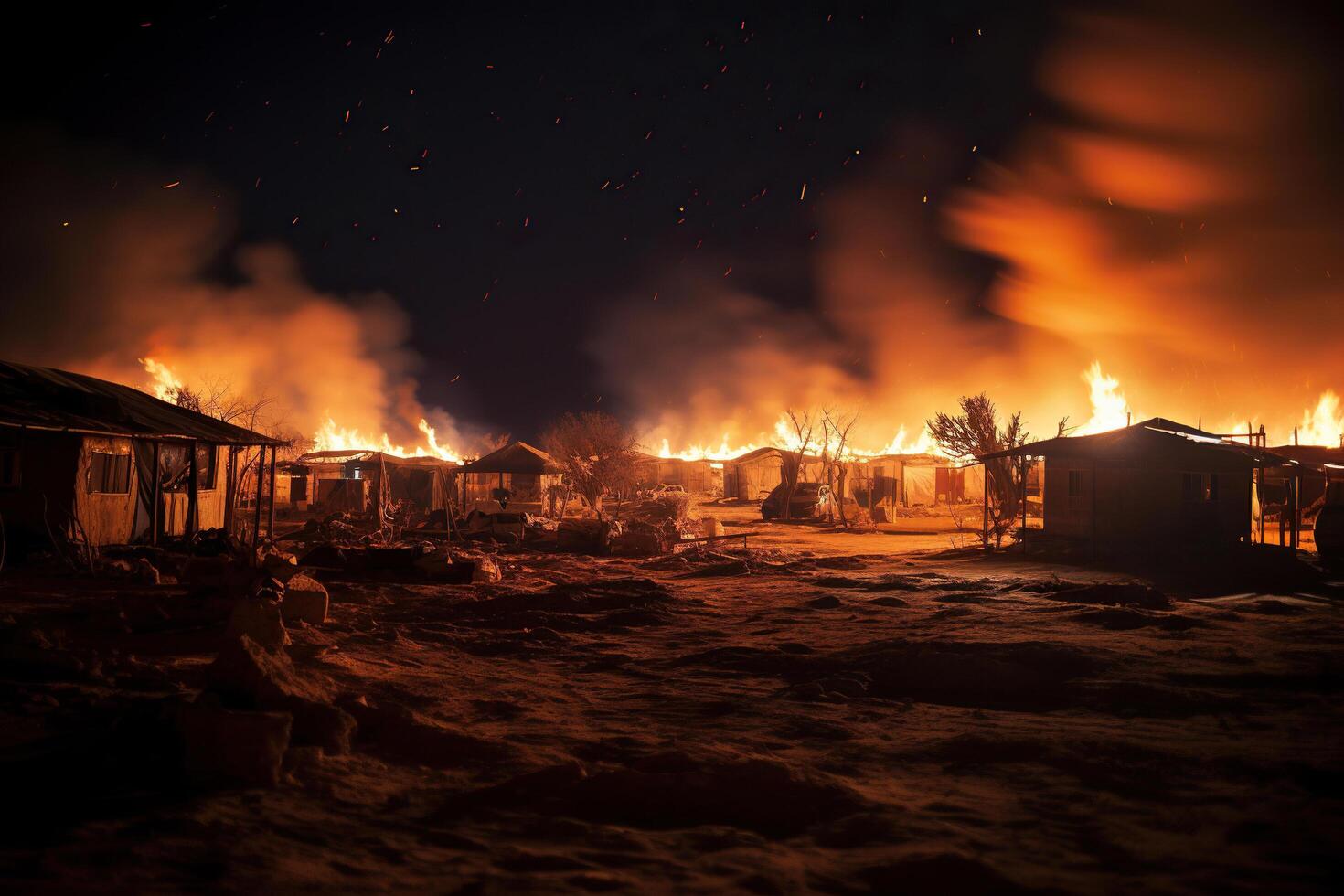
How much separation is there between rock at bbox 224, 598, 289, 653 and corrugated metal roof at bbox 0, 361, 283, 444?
28.4 feet

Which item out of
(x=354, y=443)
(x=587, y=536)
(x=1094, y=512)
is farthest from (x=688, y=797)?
(x=354, y=443)

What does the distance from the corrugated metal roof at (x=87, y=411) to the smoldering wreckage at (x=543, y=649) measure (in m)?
0.08

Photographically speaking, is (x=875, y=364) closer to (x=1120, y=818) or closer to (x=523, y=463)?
(x=523, y=463)

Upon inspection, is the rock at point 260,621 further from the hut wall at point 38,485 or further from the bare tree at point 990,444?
the bare tree at point 990,444

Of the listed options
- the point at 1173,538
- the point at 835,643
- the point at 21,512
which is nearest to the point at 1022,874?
the point at 835,643

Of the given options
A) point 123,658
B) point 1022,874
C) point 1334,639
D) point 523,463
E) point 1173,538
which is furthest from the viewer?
point 523,463

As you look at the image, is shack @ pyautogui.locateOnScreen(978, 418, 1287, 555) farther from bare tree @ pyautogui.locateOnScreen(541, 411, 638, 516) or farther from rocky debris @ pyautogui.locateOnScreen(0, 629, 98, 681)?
rocky debris @ pyautogui.locateOnScreen(0, 629, 98, 681)

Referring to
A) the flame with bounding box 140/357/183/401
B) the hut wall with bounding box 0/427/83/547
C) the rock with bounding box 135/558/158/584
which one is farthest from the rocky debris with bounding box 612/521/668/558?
the flame with bounding box 140/357/183/401

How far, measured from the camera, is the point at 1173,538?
2117 cm

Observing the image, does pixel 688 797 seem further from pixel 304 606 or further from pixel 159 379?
pixel 159 379

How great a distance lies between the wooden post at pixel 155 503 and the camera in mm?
17188

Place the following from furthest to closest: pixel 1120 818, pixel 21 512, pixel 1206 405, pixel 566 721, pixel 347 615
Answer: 1. pixel 1206 405
2. pixel 21 512
3. pixel 347 615
4. pixel 566 721
5. pixel 1120 818

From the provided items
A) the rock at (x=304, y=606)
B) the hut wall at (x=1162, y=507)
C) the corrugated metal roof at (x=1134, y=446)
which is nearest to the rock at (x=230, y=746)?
the rock at (x=304, y=606)

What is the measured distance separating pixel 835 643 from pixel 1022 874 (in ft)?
20.1
